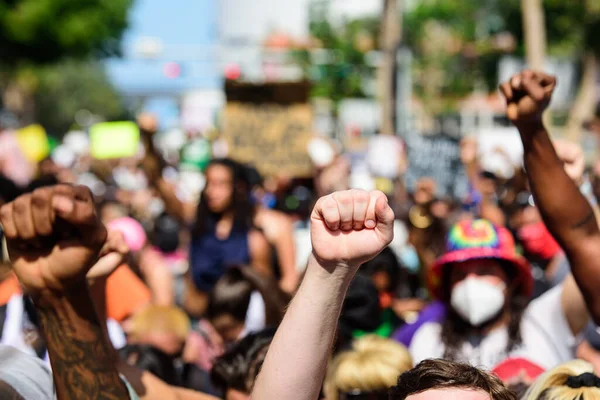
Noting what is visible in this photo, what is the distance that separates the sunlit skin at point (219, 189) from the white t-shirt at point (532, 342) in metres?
2.22

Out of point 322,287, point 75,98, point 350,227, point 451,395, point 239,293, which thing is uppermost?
point 350,227

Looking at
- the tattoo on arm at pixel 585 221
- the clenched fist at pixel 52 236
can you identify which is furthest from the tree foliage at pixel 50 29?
the clenched fist at pixel 52 236

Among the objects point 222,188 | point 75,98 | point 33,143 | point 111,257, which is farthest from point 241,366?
point 75,98

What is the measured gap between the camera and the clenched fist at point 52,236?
1.76 meters

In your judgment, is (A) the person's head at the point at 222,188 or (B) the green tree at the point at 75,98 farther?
(B) the green tree at the point at 75,98

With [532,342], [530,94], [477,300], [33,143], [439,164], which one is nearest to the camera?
[530,94]

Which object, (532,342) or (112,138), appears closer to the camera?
(532,342)

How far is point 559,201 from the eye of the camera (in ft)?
9.62

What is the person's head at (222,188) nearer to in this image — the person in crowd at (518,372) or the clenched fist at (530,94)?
the person in crowd at (518,372)

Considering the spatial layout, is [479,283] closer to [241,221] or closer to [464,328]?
[464,328]

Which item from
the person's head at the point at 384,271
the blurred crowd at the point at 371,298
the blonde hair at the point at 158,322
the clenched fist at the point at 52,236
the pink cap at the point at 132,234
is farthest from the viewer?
the pink cap at the point at 132,234

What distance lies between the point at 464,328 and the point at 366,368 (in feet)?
2.51

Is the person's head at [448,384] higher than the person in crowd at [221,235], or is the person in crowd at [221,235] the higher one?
the person's head at [448,384]

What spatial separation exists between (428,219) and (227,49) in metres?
58.8
